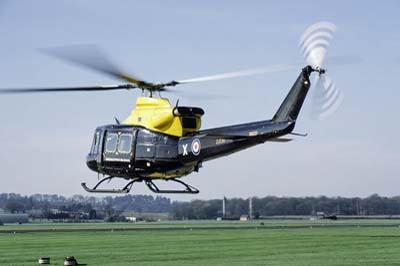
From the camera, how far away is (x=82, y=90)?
3052 centimetres

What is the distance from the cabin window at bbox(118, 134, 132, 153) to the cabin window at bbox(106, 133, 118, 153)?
0.22m

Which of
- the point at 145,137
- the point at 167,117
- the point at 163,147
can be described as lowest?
the point at 163,147

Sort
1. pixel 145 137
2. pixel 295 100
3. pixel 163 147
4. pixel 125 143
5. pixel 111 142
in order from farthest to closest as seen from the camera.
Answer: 1. pixel 111 142
2. pixel 125 143
3. pixel 145 137
4. pixel 163 147
5. pixel 295 100

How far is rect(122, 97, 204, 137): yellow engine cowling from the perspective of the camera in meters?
31.9

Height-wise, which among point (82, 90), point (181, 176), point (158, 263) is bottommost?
point (158, 263)

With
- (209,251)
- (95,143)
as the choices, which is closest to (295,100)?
(95,143)

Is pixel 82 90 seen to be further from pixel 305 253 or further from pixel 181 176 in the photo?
pixel 305 253

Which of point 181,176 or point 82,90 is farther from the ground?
point 82,90

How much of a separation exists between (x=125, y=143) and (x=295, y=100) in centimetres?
724

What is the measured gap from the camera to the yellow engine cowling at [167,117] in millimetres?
31891

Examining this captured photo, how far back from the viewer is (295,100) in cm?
2970

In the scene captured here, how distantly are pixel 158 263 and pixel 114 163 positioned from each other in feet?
56.7

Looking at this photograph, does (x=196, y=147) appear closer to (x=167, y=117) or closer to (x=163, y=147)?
(x=163, y=147)

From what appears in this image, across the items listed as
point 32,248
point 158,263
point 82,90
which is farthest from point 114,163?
point 32,248
